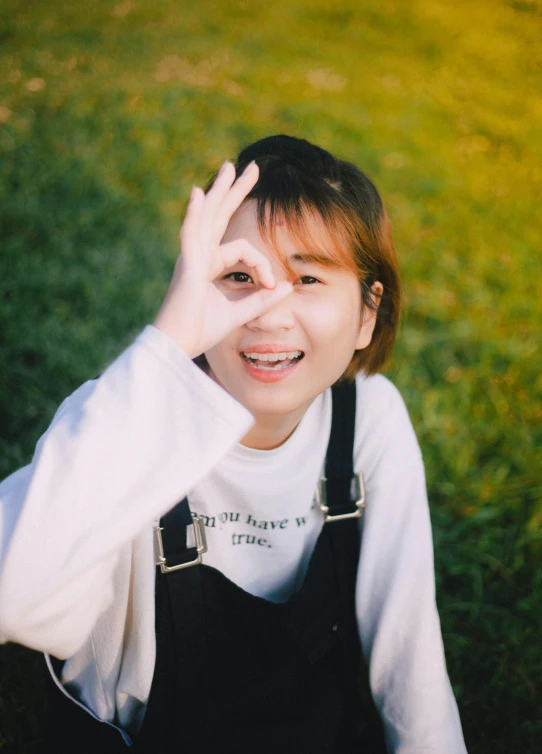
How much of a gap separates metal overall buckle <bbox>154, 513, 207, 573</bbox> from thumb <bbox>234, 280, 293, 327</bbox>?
0.47m

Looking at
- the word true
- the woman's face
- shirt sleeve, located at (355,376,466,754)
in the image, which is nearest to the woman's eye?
the woman's face

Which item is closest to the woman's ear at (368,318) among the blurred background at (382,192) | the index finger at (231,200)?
the index finger at (231,200)

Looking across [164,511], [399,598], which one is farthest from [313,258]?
[399,598]

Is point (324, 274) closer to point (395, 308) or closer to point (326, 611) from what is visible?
A: point (395, 308)

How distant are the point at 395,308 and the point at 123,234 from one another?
6.90 ft

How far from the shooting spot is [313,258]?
133 centimetres

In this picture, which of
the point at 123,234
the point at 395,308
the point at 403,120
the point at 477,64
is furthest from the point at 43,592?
the point at 477,64

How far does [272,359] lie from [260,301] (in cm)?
18

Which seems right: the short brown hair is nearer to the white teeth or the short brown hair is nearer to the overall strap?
the white teeth

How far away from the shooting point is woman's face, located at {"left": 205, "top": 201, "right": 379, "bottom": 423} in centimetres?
129

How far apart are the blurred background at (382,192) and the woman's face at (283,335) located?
0.60 m

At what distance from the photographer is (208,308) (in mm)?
1122

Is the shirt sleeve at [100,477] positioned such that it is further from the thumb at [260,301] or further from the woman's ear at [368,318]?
the woman's ear at [368,318]

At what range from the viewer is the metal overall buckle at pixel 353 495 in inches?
59.0
